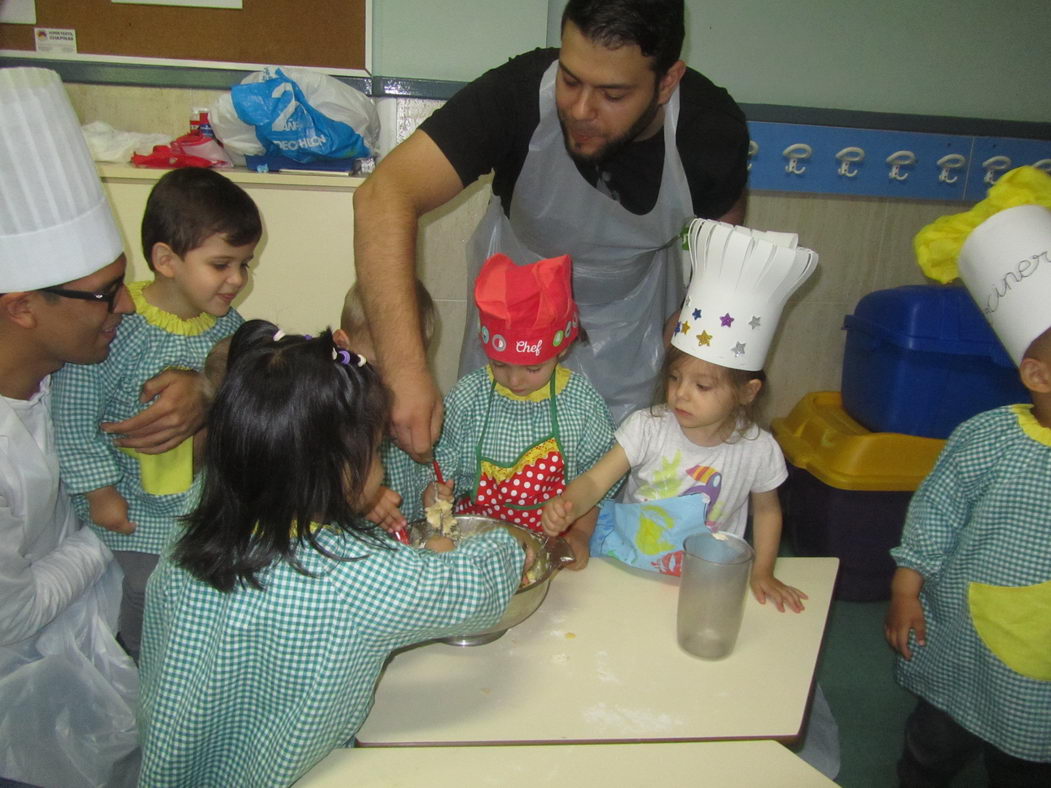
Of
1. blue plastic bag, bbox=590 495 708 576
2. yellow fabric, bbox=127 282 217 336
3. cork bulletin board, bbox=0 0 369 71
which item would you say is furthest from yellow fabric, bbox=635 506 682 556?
cork bulletin board, bbox=0 0 369 71

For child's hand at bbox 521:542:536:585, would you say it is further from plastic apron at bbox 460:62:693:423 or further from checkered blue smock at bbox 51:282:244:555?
plastic apron at bbox 460:62:693:423

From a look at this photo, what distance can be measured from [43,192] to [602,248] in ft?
3.57

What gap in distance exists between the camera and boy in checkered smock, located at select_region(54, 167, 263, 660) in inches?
52.8

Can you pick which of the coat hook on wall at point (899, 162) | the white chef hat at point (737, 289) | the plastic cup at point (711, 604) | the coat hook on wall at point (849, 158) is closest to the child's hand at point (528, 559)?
the plastic cup at point (711, 604)

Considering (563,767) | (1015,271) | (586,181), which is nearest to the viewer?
(563,767)

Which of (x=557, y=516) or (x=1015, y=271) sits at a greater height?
(x=1015, y=271)

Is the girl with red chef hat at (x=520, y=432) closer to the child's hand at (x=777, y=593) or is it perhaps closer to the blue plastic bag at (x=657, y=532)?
the blue plastic bag at (x=657, y=532)

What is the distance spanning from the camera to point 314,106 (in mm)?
2061

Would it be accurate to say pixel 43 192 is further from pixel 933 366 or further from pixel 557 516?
pixel 933 366

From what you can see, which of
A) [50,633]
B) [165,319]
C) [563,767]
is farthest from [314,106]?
[563,767]

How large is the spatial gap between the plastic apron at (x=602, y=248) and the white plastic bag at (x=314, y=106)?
53cm

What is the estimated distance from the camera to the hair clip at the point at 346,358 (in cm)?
96

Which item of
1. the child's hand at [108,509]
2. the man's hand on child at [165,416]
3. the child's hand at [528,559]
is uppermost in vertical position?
the man's hand on child at [165,416]

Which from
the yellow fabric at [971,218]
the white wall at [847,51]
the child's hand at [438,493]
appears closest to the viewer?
the yellow fabric at [971,218]
